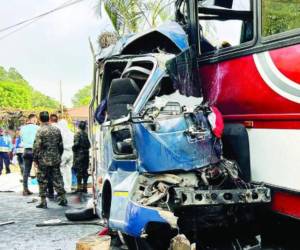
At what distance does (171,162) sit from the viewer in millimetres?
4160

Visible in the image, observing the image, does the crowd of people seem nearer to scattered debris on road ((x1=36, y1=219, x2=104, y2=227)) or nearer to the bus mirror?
scattered debris on road ((x1=36, y1=219, x2=104, y2=227))

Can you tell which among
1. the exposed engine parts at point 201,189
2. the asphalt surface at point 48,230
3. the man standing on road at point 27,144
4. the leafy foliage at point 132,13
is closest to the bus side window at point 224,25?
the exposed engine parts at point 201,189

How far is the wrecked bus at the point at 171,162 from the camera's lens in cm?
407

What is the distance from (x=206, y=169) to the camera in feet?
14.0

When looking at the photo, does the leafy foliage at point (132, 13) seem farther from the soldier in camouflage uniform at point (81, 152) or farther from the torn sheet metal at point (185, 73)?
the torn sheet metal at point (185, 73)

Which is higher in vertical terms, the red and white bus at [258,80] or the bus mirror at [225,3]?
the bus mirror at [225,3]

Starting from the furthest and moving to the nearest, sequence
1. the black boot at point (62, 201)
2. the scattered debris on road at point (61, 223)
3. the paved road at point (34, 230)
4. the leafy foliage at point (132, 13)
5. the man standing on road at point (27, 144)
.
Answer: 1. the leafy foliage at point (132, 13)
2. the man standing on road at point (27, 144)
3. the black boot at point (62, 201)
4. the scattered debris on road at point (61, 223)
5. the paved road at point (34, 230)

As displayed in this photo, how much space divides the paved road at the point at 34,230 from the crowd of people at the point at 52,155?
413mm

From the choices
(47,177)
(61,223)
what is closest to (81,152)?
(47,177)

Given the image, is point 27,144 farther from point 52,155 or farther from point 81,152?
point 52,155

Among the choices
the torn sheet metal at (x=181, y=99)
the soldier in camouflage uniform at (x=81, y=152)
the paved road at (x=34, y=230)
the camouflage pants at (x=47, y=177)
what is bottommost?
the paved road at (x=34, y=230)

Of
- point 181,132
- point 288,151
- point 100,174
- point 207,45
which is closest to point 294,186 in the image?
point 288,151

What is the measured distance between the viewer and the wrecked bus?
4070 millimetres

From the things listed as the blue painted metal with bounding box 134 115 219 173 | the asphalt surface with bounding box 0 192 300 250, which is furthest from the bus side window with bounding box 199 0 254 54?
the asphalt surface with bounding box 0 192 300 250
